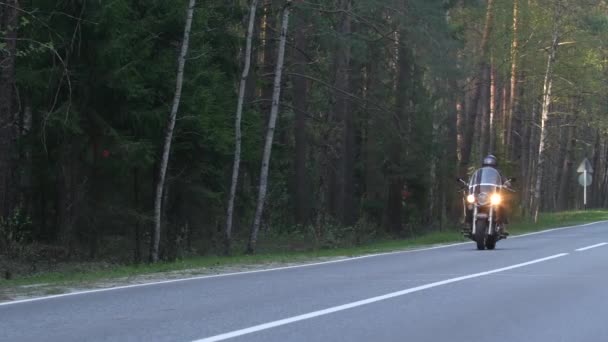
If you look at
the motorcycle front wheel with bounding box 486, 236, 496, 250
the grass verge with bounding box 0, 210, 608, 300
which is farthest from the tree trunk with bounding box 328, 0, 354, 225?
the motorcycle front wheel with bounding box 486, 236, 496, 250

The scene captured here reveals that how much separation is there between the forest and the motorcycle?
606 centimetres

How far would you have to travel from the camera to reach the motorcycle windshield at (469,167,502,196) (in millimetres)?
24688

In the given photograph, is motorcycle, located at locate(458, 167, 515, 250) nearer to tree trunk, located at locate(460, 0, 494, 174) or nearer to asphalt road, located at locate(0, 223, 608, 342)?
asphalt road, located at locate(0, 223, 608, 342)

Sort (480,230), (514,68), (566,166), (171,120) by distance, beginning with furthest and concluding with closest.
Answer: (566,166) → (514,68) → (171,120) → (480,230)

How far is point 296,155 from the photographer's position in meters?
41.4

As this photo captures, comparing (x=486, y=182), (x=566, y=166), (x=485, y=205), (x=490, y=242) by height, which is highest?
(x=566, y=166)

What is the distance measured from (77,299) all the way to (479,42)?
122ft

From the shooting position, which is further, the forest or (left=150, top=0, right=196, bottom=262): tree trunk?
the forest

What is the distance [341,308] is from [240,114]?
15876 mm

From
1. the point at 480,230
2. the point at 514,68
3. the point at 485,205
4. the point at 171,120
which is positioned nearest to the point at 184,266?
the point at 171,120

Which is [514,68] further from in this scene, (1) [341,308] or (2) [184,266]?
(1) [341,308]

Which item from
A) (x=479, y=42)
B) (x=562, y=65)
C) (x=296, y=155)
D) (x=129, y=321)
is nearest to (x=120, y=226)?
(x=296, y=155)

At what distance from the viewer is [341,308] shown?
12.1m

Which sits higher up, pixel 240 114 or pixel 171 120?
pixel 240 114
